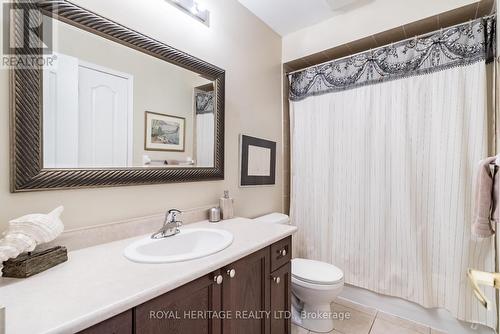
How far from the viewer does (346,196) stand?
6.72 feet

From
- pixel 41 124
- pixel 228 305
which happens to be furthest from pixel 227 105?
pixel 228 305

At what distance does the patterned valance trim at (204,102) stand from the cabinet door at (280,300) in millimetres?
1117

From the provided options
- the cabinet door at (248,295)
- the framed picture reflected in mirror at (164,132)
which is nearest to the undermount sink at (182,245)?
the cabinet door at (248,295)

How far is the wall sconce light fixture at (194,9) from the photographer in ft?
4.66

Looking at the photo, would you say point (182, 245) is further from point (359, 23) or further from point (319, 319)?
point (359, 23)

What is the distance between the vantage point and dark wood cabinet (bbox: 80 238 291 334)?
0.73 meters

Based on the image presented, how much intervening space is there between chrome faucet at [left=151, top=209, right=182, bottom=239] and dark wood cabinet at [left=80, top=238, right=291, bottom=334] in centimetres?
43

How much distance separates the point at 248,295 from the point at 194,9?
1.70 m

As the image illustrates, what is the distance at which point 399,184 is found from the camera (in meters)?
1.80

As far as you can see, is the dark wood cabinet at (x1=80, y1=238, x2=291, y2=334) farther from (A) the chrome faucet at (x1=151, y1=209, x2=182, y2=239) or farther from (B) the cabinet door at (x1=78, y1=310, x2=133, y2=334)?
(A) the chrome faucet at (x1=151, y1=209, x2=182, y2=239)

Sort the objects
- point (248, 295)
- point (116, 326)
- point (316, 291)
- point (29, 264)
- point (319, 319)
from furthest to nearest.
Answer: point (319, 319)
point (316, 291)
point (248, 295)
point (29, 264)
point (116, 326)

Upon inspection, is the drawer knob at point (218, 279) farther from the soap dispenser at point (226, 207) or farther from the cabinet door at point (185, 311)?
the soap dispenser at point (226, 207)

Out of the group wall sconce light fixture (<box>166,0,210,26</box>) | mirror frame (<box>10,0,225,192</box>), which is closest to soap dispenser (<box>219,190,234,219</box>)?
Answer: mirror frame (<box>10,0,225,192</box>)

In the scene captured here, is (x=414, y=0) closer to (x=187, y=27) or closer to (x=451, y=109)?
(x=451, y=109)
